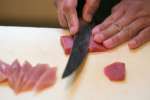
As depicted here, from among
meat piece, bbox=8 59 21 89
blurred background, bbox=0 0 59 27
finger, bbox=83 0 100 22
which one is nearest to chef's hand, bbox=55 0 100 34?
finger, bbox=83 0 100 22

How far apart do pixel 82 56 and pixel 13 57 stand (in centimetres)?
23

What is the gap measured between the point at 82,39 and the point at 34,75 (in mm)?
203

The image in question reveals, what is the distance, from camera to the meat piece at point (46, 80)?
93cm

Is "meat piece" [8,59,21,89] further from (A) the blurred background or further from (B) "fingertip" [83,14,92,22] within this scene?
(A) the blurred background

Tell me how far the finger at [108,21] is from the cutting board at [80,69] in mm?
94

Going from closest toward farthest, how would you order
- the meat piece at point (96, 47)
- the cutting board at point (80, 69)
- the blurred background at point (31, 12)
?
1. the cutting board at point (80, 69)
2. the meat piece at point (96, 47)
3. the blurred background at point (31, 12)

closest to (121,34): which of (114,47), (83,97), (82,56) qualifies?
(114,47)

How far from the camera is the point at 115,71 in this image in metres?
0.97

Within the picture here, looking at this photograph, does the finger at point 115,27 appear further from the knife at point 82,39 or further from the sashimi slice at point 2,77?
the sashimi slice at point 2,77

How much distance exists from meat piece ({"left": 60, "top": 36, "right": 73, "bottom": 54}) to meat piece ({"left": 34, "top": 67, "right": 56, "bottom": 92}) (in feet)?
0.29

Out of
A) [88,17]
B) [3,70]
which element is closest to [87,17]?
[88,17]

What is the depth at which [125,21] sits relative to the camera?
1.10 meters

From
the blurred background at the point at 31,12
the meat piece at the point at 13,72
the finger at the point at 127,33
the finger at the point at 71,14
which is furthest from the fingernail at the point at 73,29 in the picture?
the blurred background at the point at 31,12

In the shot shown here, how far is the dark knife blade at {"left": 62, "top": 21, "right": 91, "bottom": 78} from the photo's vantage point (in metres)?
0.96
